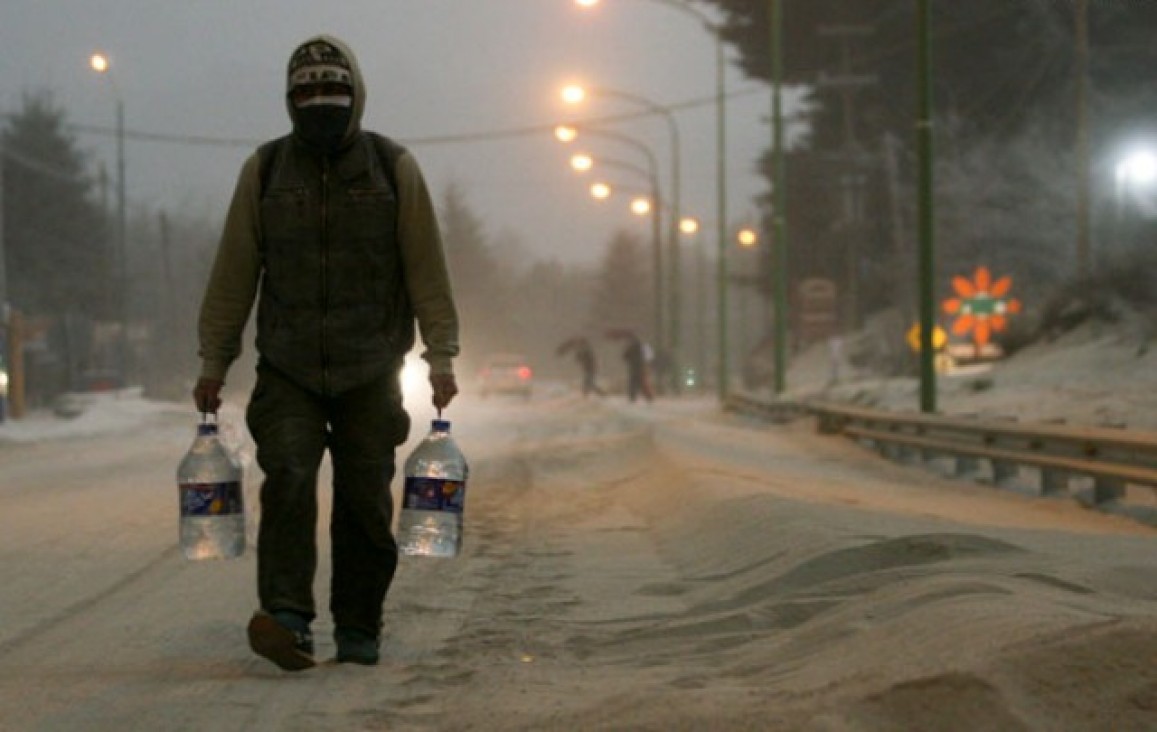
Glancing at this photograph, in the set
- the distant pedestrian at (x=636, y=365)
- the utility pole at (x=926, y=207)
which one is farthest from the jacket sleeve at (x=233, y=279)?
the distant pedestrian at (x=636, y=365)

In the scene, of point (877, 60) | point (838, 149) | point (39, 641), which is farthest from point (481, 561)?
point (838, 149)

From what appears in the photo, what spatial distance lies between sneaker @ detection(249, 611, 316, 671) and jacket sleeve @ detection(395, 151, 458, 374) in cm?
106

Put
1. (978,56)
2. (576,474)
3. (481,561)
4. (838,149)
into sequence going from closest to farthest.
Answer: (481,561) < (576,474) < (978,56) < (838,149)

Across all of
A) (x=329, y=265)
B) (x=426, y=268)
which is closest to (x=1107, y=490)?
(x=426, y=268)

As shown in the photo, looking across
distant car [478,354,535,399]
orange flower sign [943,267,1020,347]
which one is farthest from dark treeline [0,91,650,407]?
orange flower sign [943,267,1020,347]

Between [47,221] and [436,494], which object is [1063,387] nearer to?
[436,494]

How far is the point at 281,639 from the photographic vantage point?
250 inches

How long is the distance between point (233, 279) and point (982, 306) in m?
31.4

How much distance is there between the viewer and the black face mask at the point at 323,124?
6.46m

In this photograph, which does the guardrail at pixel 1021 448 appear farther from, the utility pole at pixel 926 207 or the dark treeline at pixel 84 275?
the dark treeline at pixel 84 275

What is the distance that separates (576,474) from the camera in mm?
18375

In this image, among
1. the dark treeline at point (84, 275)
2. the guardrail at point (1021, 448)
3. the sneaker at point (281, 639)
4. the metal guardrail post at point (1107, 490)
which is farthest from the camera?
the dark treeline at point (84, 275)

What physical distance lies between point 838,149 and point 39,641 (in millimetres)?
60756

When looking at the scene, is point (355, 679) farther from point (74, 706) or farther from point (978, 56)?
point (978, 56)
